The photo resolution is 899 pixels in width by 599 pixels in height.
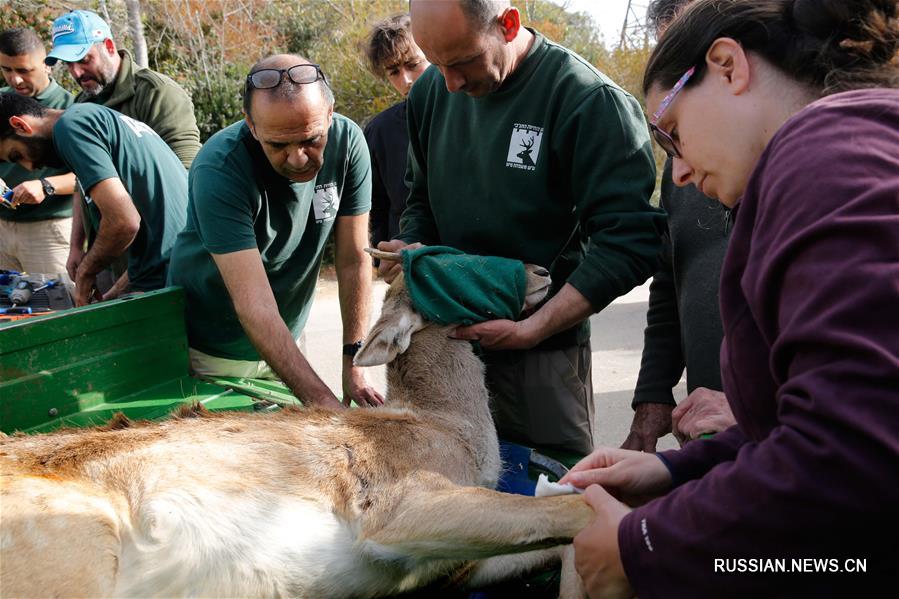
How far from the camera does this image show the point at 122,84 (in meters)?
7.02

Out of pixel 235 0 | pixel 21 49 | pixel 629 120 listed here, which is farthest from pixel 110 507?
pixel 235 0

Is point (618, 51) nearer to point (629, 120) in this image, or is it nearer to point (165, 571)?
point (629, 120)

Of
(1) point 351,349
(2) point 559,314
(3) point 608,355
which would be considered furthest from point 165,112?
(3) point 608,355

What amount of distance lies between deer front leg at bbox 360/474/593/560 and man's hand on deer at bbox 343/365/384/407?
1.55 meters

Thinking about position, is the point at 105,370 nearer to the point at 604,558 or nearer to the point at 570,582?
the point at 570,582

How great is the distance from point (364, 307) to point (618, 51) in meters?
17.6

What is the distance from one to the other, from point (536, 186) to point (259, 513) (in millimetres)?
1786

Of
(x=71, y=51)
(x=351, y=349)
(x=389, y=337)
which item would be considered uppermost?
(x=71, y=51)

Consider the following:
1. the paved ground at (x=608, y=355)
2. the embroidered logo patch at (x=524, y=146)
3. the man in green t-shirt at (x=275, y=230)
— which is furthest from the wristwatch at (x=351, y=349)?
the paved ground at (x=608, y=355)

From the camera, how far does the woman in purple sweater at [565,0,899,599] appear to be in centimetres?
121

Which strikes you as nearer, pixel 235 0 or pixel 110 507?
pixel 110 507

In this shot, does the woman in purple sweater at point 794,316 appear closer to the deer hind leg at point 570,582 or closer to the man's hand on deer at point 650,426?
the deer hind leg at point 570,582

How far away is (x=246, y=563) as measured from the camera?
2.67m

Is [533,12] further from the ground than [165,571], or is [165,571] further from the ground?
[533,12]
